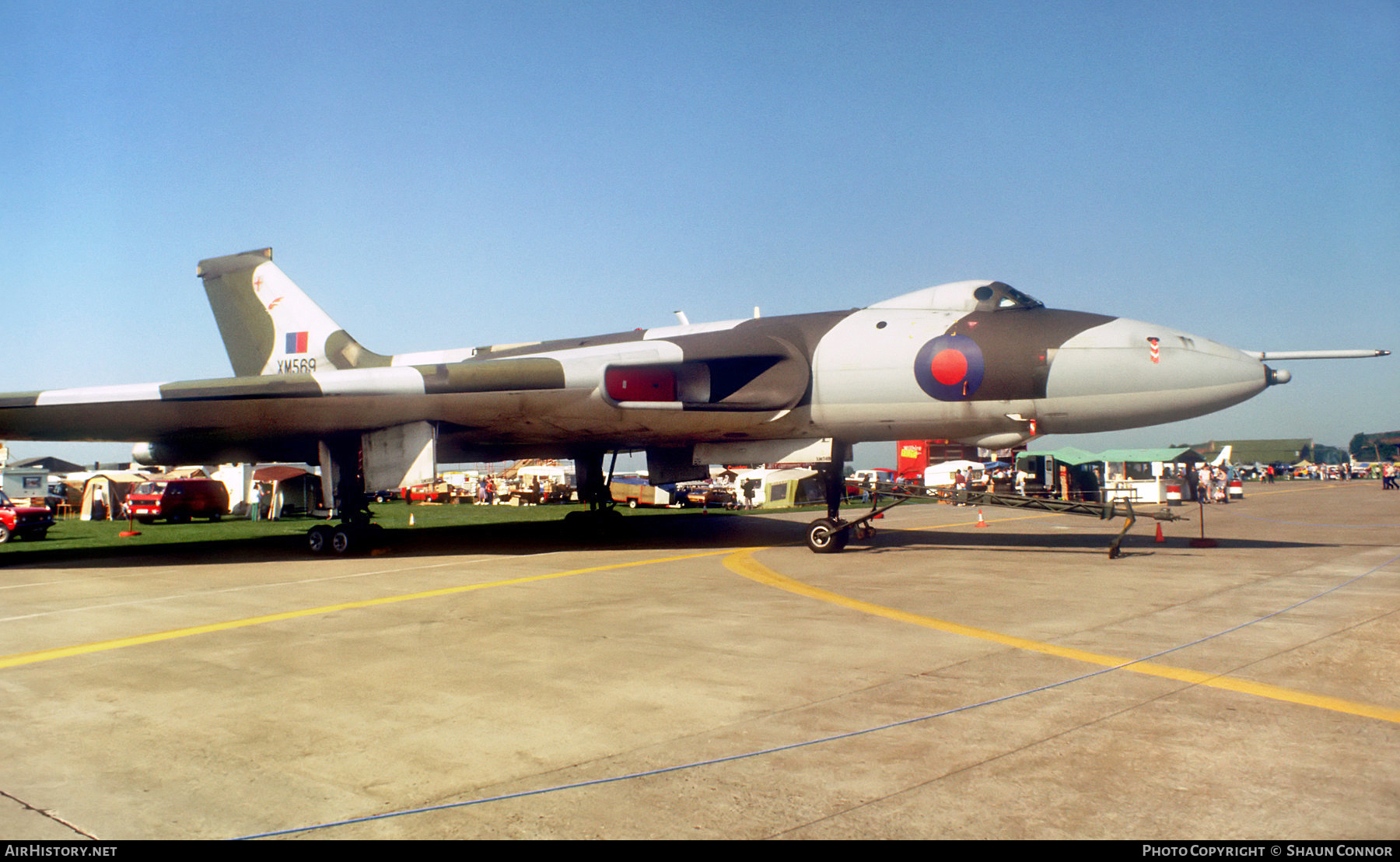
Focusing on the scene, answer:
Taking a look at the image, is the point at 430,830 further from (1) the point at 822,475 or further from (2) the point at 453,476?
(2) the point at 453,476

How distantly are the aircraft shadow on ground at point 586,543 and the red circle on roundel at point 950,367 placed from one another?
2.94m

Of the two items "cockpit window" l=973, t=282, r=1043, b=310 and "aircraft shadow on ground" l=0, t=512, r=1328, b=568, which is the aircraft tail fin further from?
"cockpit window" l=973, t=282, r=1043, b=310

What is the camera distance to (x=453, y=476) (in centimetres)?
5322

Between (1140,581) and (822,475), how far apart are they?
225 inches

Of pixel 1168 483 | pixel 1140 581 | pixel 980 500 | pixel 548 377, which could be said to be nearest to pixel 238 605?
pixel 548 377

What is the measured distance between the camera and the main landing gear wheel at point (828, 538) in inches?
511

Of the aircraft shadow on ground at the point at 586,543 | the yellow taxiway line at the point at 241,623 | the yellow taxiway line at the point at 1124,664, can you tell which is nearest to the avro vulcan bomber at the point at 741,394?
the aircraft shadow on ground at the point at 586,543

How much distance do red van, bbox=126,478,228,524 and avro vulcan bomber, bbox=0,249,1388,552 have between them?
13692 millimetres

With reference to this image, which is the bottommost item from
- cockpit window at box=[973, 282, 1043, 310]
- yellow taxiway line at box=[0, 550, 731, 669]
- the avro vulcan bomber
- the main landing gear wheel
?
yellow taxiway line at box=[0, 550, 731, 669]

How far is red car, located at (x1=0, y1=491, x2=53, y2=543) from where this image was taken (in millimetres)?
19984

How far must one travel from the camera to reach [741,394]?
13109mm

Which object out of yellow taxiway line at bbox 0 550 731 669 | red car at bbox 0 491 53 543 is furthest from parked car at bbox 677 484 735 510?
yellow taxiway line at bbox 0 550 731 669
